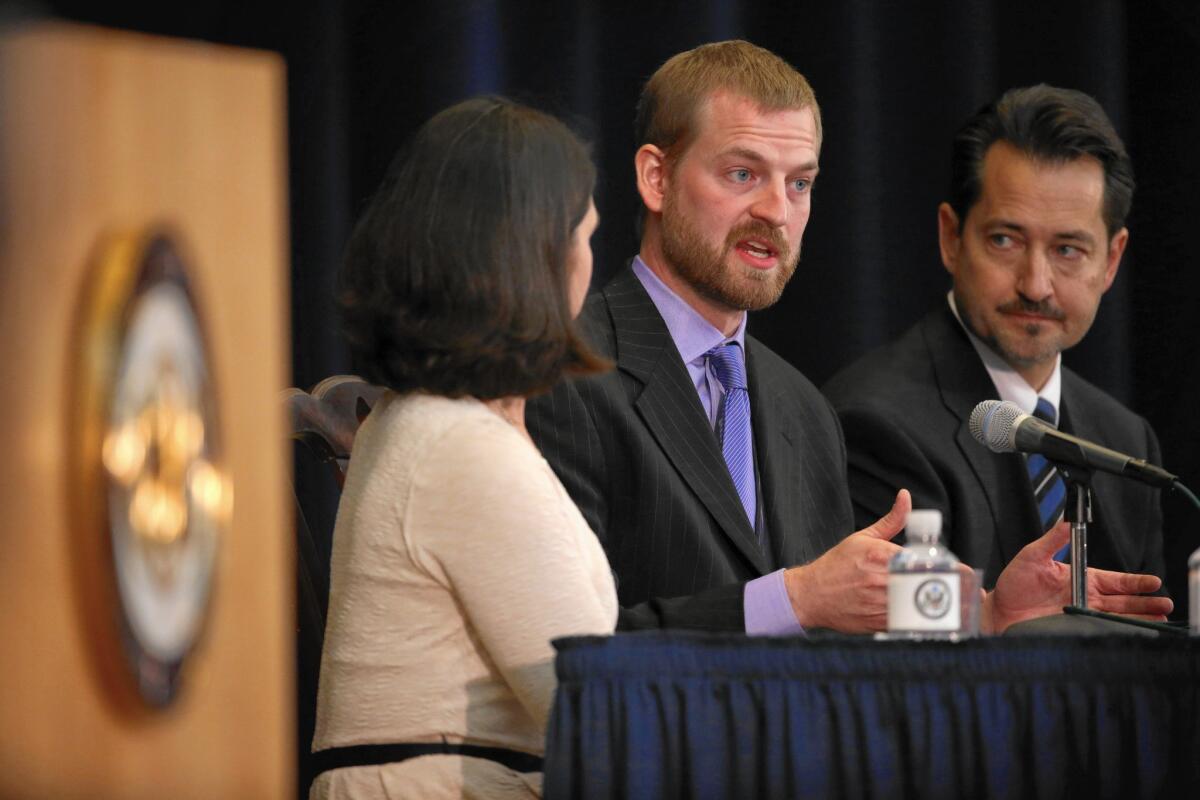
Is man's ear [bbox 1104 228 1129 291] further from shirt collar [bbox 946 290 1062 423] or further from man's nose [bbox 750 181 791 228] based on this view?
man's nose [bbox 750 181 791 228]

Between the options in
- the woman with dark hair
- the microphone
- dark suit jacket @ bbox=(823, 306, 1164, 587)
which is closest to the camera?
the woman with dark hair

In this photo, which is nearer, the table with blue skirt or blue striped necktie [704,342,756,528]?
the table with blue skirt

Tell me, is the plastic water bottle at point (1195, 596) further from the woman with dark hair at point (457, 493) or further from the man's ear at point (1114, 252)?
the man's ear at point (1114, 252)

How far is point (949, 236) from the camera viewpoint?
3.25m

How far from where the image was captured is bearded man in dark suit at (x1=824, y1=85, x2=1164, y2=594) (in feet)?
9.57

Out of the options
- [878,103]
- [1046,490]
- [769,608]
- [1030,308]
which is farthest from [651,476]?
[878,103]

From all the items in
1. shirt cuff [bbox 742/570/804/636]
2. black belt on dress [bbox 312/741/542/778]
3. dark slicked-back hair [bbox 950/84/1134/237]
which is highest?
dark slicked-back hair [bbox 950/84/1134/237]

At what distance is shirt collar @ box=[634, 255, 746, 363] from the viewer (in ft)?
8.63

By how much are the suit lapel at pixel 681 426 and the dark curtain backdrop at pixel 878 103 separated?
78 cm

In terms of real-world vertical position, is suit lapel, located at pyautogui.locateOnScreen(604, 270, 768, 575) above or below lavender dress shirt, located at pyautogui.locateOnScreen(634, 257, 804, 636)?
below

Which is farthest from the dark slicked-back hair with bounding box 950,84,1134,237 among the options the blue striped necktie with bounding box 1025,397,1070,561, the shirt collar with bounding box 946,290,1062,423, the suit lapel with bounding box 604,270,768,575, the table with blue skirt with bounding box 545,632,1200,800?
the table with blue skirt with bounding box 545,632,1200,800

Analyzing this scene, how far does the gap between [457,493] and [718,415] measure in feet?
3.20

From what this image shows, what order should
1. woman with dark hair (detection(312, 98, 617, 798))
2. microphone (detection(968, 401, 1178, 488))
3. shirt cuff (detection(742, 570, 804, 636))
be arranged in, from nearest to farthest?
woman with dark hair (detection(312, 98, 617, 798)), microphone (detection(968, 401, 1178, 488)), shirt cuff (detection(742, 570, 804, 636))

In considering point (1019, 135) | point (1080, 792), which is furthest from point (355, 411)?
point (1019, 135)
